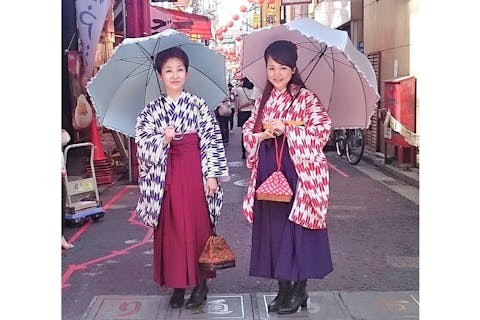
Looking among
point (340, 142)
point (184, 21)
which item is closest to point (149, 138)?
point (340, 142)

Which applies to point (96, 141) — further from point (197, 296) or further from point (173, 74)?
point (173, 74)

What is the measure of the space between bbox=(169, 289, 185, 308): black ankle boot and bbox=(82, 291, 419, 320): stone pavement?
5 centimetres

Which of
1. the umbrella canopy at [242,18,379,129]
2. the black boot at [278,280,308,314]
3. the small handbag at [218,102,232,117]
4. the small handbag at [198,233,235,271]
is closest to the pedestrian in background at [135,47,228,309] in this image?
the small handbag at [198,233,235,271]

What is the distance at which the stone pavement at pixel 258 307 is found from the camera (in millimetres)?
4645

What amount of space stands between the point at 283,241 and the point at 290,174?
1.62 ft

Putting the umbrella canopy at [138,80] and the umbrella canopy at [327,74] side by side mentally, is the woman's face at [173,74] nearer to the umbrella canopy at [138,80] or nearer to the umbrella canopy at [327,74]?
the umbrella canopy at [138,80]

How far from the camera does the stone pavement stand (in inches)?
183

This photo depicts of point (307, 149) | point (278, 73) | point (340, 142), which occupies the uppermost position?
point (278, 73)

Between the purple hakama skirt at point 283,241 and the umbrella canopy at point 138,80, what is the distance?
0.86 meters

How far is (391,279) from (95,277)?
2.76 metres

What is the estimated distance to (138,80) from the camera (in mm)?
4938

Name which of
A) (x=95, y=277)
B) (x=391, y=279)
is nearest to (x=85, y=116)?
(x=95, y=277)

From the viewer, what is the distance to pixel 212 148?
4.59 m
